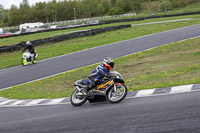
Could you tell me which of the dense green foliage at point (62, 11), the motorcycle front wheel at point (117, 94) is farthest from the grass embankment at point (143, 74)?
the dense green foliage at point (62, 11)

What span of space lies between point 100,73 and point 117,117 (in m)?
1.95

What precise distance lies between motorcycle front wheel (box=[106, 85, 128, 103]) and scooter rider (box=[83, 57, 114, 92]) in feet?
1.61

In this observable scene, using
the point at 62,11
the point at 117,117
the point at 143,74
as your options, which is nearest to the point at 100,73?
the point at 117,117

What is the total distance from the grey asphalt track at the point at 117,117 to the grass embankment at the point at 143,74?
6.59 ft

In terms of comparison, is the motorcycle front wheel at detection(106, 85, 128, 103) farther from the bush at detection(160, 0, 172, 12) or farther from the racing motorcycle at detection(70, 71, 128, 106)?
the bush at detection(160, 0, 172, 12)

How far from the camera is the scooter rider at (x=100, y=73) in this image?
326 inches

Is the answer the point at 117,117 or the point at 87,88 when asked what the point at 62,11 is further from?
the point at 117,117

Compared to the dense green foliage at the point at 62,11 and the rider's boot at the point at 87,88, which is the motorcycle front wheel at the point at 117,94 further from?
the dense green foliage at the point at 62,11

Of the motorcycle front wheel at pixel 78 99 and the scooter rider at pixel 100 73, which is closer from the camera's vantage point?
the scooter rider at pixel 100 73

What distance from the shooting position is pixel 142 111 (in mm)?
6777

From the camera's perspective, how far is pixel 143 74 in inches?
504

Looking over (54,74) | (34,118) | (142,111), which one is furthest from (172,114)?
(54,74)

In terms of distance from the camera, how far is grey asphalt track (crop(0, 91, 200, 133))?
5676 millimetres

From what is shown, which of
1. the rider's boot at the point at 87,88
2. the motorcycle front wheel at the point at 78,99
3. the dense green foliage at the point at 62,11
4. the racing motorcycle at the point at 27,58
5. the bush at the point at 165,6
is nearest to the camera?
the rider's boot at the point at 87,88
